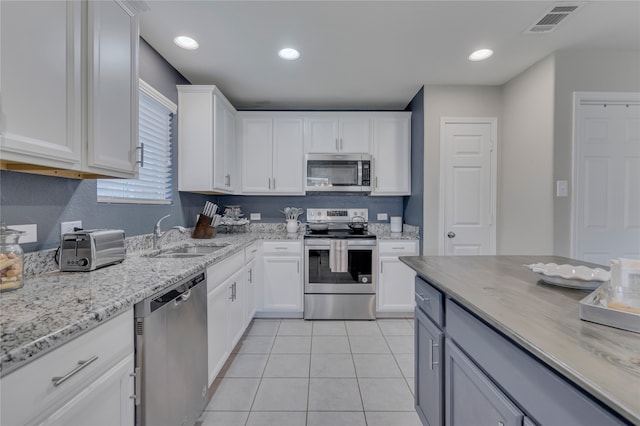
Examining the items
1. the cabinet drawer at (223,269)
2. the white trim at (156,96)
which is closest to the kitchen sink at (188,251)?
the cabinet drawer at (223,269)

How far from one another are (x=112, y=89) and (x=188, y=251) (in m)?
1.35

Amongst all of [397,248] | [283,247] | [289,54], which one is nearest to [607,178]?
[397,248]

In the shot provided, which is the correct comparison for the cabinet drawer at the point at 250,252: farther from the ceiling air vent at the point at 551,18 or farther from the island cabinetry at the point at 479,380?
the ceiling air vent at the point at 551,18

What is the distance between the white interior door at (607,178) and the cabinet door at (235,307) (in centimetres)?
286

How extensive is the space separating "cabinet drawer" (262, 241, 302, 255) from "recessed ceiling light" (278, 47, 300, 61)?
1796mm

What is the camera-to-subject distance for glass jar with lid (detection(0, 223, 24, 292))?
993 mm

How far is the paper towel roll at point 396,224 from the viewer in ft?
11.6

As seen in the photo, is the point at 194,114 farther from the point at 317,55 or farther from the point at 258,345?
the point at 258,345

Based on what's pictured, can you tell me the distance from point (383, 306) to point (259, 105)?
284cm

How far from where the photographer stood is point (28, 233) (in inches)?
48.9

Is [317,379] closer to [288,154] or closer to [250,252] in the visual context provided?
[250,252]

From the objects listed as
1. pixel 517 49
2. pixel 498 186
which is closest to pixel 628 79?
pixel 517 49

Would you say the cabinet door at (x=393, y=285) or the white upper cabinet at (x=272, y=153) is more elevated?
the white upper cabinet at (x=272, y=153)

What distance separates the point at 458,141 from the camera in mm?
3004
